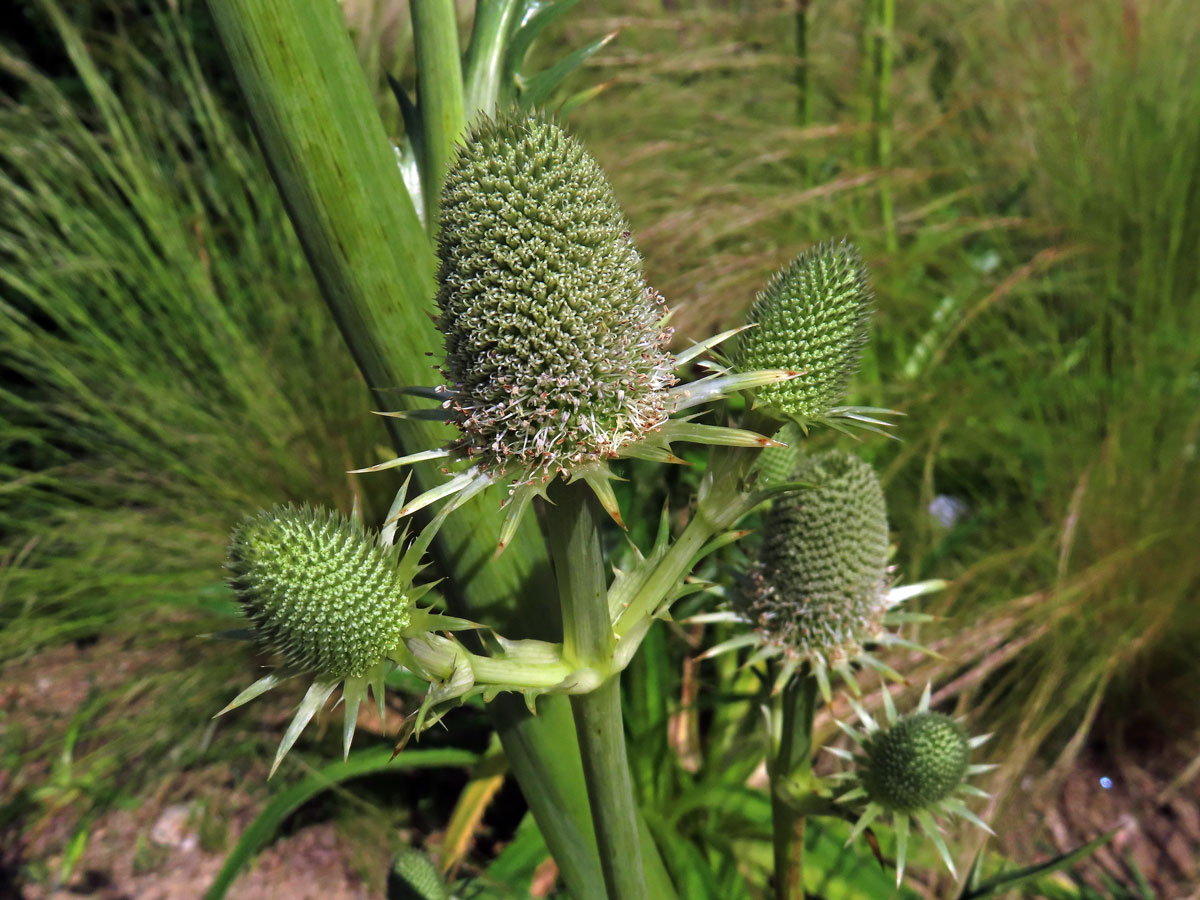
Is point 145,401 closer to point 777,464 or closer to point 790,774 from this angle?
point 777,464

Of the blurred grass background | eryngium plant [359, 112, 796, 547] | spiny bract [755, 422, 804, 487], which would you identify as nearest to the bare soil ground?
the blurred grass background

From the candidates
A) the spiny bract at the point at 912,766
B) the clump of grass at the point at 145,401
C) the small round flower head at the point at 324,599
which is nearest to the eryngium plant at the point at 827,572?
the spiny bract at the point at 912,766

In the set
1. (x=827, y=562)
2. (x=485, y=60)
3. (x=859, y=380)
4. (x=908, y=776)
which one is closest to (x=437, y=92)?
(x=485, y=60)

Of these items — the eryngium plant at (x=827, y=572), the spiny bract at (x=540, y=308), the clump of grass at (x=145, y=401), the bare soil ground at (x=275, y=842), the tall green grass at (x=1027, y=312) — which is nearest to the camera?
the spiny bract at (x=540, y=308)

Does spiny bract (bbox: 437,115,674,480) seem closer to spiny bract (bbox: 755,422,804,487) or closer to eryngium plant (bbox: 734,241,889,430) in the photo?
eryngium plant (bbox: 734,241,889,430)

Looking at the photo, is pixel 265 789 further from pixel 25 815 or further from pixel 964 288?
pixel 964 288

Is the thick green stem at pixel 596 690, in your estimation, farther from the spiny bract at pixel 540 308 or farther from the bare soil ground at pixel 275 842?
the bare soil ground at pixel 275 842
